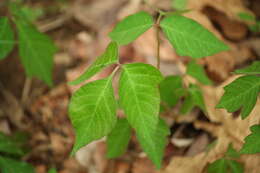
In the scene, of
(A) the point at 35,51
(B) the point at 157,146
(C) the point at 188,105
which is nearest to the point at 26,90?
(A) the point at 35,51

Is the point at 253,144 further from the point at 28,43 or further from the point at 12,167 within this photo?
the point at 28,43

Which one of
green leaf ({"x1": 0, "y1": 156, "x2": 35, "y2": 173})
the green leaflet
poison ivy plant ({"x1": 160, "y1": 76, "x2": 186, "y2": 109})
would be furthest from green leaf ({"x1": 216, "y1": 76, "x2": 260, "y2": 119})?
green leaf ({"x1": 0, "y1": 156, "x2": 35, "y2": 173})

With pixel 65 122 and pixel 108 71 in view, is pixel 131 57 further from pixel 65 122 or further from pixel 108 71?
pixel 65 122

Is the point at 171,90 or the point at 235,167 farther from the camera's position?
the point at 171,90

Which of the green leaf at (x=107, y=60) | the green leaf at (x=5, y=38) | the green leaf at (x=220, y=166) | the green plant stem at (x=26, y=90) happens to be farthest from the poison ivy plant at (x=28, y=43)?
the green leaf at (x=220, y=166)

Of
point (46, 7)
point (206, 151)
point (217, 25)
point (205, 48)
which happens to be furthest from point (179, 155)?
point (46, 7)

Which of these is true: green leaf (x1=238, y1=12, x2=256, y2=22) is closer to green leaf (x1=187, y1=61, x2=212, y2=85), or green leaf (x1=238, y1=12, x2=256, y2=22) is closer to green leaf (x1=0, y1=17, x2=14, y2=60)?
green leaf (x1=187, y1=61, x2=212, y2=85)

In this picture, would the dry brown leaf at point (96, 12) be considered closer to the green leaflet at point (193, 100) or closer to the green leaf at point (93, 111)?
the green leaflet at point (193, 100)
